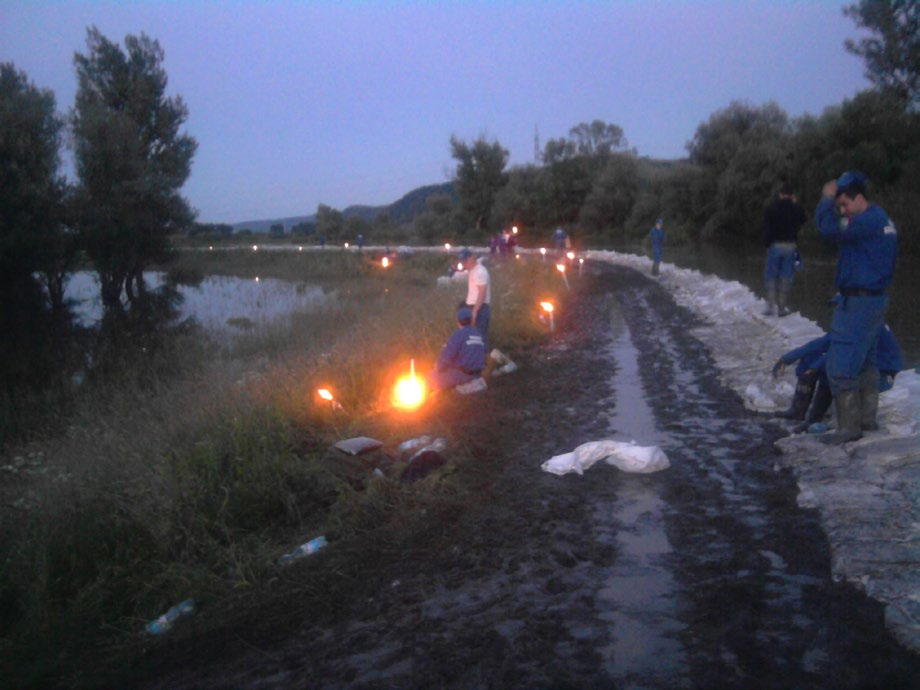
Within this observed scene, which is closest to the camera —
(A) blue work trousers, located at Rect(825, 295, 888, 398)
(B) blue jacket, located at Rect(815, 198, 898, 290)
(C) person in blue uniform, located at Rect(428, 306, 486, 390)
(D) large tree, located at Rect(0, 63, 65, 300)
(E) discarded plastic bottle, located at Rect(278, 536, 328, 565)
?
(E) discarded plastic bottle, located at Rect(278, 536, 328, 565)

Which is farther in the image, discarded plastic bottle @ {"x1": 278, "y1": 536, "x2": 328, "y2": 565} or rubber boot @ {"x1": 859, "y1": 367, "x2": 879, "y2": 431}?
rubber boot @ {"x1": 859, "y1": 367, "x2": 879, "y2": 431}

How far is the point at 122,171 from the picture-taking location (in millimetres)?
32156

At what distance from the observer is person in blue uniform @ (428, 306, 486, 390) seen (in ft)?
34.4

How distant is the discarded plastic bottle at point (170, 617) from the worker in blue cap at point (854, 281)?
511 cm

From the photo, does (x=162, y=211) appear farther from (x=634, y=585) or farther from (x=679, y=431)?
(x=634, y=585)

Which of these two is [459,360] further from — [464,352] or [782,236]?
[782,236]

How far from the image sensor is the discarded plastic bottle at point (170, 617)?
513 cm

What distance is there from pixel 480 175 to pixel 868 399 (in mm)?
79131

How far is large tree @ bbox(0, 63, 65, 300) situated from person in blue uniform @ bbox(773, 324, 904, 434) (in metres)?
22.7

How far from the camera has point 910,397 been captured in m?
7.12

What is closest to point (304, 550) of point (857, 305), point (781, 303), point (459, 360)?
point (857, 305)

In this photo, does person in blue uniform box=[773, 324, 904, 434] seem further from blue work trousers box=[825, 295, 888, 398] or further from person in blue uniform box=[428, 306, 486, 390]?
person in blue uniform box=[428, 306, 486, 390]

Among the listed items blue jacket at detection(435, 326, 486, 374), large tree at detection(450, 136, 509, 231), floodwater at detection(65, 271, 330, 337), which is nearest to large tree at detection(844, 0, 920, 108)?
floodwater at detection(65, 271, 330, 337)

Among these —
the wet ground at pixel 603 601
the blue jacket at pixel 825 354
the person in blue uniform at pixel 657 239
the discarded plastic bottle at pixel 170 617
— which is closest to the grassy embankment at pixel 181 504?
the discarded plastic bottle at pixel 170 617
